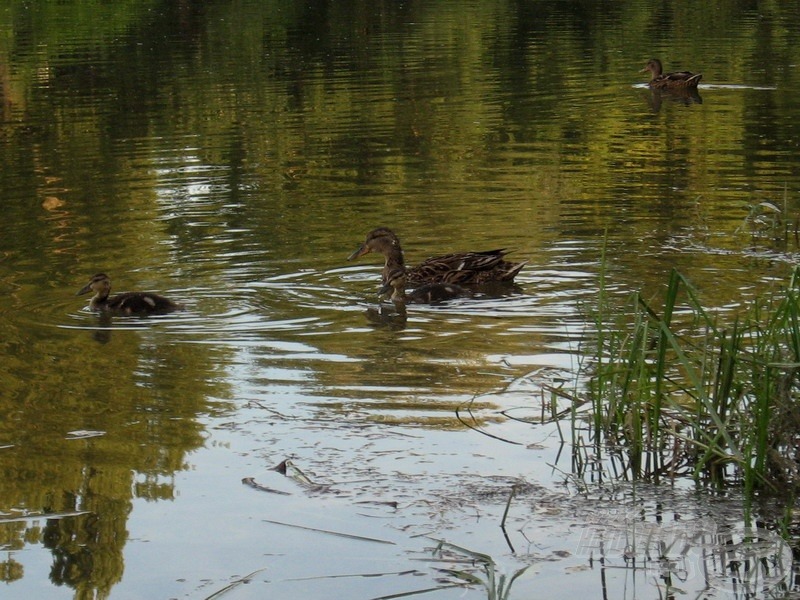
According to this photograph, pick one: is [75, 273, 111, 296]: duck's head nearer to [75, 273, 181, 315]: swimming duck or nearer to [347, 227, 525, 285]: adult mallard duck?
[75, 273, 181, 315]: swimming duck

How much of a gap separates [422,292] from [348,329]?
939 mm

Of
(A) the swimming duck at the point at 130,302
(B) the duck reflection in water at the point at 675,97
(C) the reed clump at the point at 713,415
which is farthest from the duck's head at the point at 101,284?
(B) the duck reflection in water at the point at 675,97

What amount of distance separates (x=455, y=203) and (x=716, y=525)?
28.0ft

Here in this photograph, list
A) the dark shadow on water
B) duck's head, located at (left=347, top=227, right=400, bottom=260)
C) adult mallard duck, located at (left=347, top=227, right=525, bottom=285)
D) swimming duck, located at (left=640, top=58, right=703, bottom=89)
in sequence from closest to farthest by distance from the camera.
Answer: the dark shadow on water → adult mallard duck, located at (left=347, top=227, right=525, bottom=285) → duck's head, located at (left=347, top=227, right=400, bottom=260) → swimming duck, located at (left=640, top=58, right=703, bottom=89)

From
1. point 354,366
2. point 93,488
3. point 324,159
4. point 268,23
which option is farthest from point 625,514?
point 268,23

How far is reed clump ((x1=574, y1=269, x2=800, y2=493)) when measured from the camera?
544 cm

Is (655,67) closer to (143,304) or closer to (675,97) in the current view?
(675,97)

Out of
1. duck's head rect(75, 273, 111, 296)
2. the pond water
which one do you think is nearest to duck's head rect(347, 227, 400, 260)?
the pond water

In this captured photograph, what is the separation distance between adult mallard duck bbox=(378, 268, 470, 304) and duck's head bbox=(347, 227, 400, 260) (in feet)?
2.33

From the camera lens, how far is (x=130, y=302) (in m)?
9.38

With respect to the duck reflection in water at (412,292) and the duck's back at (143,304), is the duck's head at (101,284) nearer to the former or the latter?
the duck's back at (143,304)

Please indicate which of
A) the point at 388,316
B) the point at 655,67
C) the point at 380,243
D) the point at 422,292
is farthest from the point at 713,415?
the point at 655,67

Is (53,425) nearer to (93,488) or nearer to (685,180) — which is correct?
(93,488)

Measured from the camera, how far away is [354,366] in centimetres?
802
